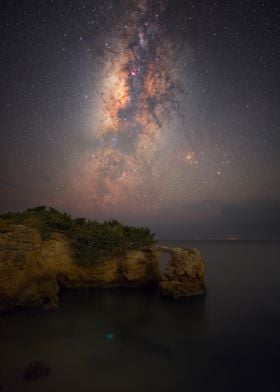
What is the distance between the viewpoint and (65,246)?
2047cm

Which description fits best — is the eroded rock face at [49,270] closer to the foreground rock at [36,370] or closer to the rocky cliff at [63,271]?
the rocky cliff at [63,271]

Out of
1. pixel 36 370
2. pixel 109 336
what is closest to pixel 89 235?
pixel 109 336

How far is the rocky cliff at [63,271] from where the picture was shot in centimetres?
1562

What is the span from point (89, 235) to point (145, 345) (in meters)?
11.3

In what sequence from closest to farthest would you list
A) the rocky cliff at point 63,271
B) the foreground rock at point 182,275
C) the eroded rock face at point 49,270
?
the eroded rock face at point 49,270 → the rocky cliff at point 63,271 → the foreground rock at point 182,275

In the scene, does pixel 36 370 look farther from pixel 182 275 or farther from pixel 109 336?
pixel 182 275

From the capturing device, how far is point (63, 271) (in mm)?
20547

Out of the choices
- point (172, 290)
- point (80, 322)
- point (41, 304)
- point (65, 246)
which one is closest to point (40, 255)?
point (65, 246)

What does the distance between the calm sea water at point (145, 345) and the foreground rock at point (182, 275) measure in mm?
1241

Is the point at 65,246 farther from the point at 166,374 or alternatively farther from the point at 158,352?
the point at 166,374

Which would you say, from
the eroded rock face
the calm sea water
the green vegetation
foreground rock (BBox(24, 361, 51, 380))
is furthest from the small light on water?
the green vegetation

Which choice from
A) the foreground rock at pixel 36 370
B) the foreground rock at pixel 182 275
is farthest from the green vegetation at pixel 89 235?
the foreground rock at pixel 36 370

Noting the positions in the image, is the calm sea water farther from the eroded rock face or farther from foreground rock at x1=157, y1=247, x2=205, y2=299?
the eroded rock face

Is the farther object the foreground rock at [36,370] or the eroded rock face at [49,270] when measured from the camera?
the eroded rock face at [49,270]
